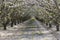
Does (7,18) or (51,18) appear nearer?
(51,18)

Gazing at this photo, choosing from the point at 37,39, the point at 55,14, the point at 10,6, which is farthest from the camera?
the point at 10,6

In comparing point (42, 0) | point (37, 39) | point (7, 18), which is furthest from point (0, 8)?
point (37, 39)

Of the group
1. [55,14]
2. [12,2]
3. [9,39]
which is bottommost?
[9,39]

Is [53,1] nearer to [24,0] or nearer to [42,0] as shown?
[42,0]

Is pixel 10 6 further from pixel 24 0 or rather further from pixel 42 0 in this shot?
pixel 42 0

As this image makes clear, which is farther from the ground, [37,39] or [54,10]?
[54,10]

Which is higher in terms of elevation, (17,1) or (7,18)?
(17,1)

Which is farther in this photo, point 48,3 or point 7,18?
point 7,18

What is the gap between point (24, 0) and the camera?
21.0 meters

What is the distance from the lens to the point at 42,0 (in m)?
20.6

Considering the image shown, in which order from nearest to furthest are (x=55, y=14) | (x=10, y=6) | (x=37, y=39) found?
(x=37, y=39), (x=55, y=14), (x=10, y=6)

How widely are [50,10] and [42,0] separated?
1.60m

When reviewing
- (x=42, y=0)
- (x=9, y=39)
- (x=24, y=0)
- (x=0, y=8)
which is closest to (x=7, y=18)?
(x=0, y=8)

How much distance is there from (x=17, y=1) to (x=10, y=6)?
0.99 metres
